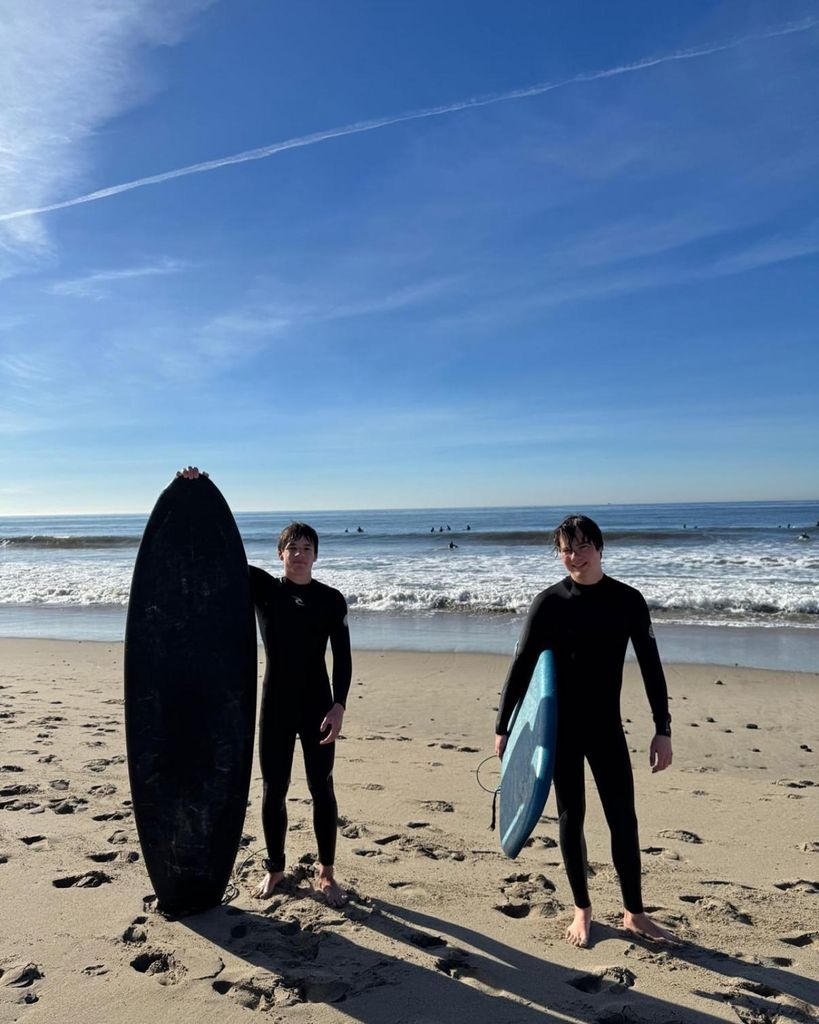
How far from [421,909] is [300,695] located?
1.00 metres

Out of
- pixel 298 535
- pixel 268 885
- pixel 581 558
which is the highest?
pixel 298 535

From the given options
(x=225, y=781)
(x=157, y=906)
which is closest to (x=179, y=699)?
(x=225, y=781)

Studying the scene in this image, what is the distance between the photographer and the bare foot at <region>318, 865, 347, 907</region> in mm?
2946

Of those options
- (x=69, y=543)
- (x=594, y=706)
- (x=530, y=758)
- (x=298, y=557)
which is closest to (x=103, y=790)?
(x=298, y=557)

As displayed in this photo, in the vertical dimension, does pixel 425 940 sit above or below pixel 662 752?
below

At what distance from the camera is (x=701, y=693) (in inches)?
264

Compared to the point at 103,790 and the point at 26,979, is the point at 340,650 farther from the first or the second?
the point at 103,790

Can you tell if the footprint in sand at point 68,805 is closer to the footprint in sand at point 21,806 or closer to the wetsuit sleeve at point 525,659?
the footprint in sand at point 21,806

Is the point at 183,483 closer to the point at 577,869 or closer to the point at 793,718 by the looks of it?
the point at 577,869

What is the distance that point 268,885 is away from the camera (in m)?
3.07

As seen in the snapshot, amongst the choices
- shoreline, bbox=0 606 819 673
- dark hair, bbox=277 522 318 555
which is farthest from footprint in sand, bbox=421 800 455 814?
shoreline, bbox=0 606 819 673

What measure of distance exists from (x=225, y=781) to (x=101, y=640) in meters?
7.81

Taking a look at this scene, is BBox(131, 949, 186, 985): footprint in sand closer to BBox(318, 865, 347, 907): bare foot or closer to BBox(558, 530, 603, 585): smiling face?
BBox(318, 865, 347, 907): bare foot

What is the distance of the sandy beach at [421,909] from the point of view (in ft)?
7.57
